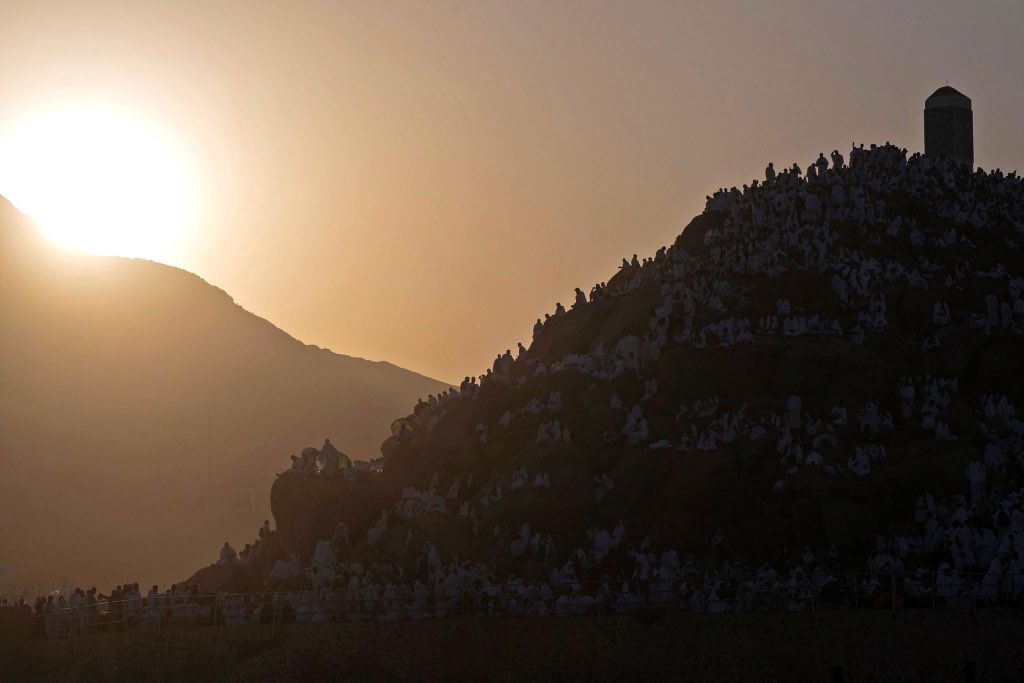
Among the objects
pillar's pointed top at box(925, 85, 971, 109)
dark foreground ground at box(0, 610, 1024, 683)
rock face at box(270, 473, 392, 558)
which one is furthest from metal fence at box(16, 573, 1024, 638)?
pillar's pointed top at box(925, 85, 971, 109)

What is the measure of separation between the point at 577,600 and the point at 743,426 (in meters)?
10.8

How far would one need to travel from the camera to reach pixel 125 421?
540 ft

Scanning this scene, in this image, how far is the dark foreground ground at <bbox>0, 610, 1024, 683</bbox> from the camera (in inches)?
1741

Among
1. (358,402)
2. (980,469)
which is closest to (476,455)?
(980,469)

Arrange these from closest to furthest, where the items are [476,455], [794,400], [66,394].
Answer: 1. [794,400]
2. [476,455]
3. [66,394]

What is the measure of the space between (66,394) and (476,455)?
112m

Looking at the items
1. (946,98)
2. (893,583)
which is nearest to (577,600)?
(893,583)

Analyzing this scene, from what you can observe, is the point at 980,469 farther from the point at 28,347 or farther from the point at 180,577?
the point at 28,347

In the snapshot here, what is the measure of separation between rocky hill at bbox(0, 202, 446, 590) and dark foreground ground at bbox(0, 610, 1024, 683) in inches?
3270

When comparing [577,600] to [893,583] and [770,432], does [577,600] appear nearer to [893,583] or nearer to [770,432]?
[893,583]

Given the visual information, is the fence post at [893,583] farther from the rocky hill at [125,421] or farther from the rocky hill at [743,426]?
the rocky hill at [125,421]

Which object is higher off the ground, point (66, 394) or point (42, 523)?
point (66, 394)

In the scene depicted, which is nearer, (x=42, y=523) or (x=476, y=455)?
(x=476, y=455)

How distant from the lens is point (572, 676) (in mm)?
47125
